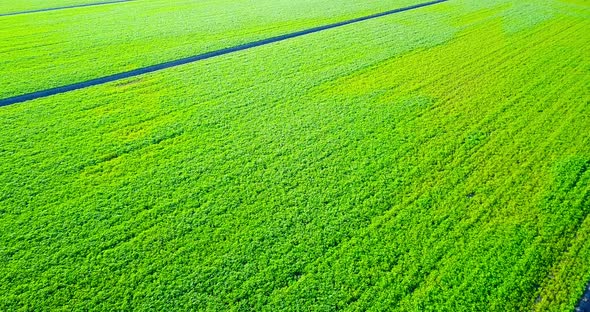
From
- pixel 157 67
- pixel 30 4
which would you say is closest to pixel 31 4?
pixel 30 4

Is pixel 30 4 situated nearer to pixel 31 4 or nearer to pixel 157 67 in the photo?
pixel 31 4

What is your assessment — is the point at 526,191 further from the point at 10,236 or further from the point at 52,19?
the point at 52,19

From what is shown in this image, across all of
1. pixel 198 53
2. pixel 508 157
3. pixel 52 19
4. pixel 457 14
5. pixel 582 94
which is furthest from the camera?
pixel 457 14

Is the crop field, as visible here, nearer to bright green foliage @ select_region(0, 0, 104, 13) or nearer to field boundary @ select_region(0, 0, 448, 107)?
field boundary @ select_region(0, 0, 448, 107)

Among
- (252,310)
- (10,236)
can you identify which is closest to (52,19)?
(10,236)

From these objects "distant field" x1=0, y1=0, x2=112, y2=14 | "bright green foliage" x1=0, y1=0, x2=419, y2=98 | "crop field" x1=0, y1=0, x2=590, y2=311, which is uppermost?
"distant field" x1=0, y1=0, x2=112, y2=14

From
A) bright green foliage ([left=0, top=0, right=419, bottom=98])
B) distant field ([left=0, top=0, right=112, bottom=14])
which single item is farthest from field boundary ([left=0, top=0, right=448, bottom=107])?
distant field ([left=0, top=0, right=112, bottom=14])
